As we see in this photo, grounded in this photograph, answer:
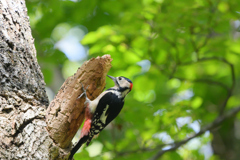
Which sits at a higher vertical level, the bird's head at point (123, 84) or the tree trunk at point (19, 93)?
the tree trunk at point (19, 93)

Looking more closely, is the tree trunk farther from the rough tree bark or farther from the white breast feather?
the white breast feather

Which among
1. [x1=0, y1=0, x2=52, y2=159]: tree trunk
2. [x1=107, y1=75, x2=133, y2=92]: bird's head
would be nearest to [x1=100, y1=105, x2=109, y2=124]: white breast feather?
[x1=107, y1=75, x2=133, y2=92]: bird's head

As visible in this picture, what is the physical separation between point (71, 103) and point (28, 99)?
Result: 34 cm

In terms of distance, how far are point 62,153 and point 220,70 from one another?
4700mm

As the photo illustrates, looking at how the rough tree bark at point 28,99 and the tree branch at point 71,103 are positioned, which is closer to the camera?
the rough tree bark at point 28,99

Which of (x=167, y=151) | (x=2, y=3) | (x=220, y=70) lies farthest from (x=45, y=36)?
(x=220, y=70)

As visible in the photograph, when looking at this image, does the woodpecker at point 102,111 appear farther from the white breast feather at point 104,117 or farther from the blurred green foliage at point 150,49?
the blurred green foliage at point 150,49

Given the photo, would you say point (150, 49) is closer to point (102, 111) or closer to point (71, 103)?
point (102, 111)

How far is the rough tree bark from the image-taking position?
1828 millimetres

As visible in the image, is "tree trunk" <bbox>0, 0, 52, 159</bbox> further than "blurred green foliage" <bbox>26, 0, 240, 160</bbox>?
No

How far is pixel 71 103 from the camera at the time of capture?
2.19m

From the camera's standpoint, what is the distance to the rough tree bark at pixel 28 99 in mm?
1828

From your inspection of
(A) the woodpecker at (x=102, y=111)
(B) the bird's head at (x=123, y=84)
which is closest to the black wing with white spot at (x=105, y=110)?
(A) the woodpecker at (x=102, y=111)

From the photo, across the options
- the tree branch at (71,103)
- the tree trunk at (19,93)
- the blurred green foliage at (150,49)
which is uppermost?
the tree trunk at (19,93)
